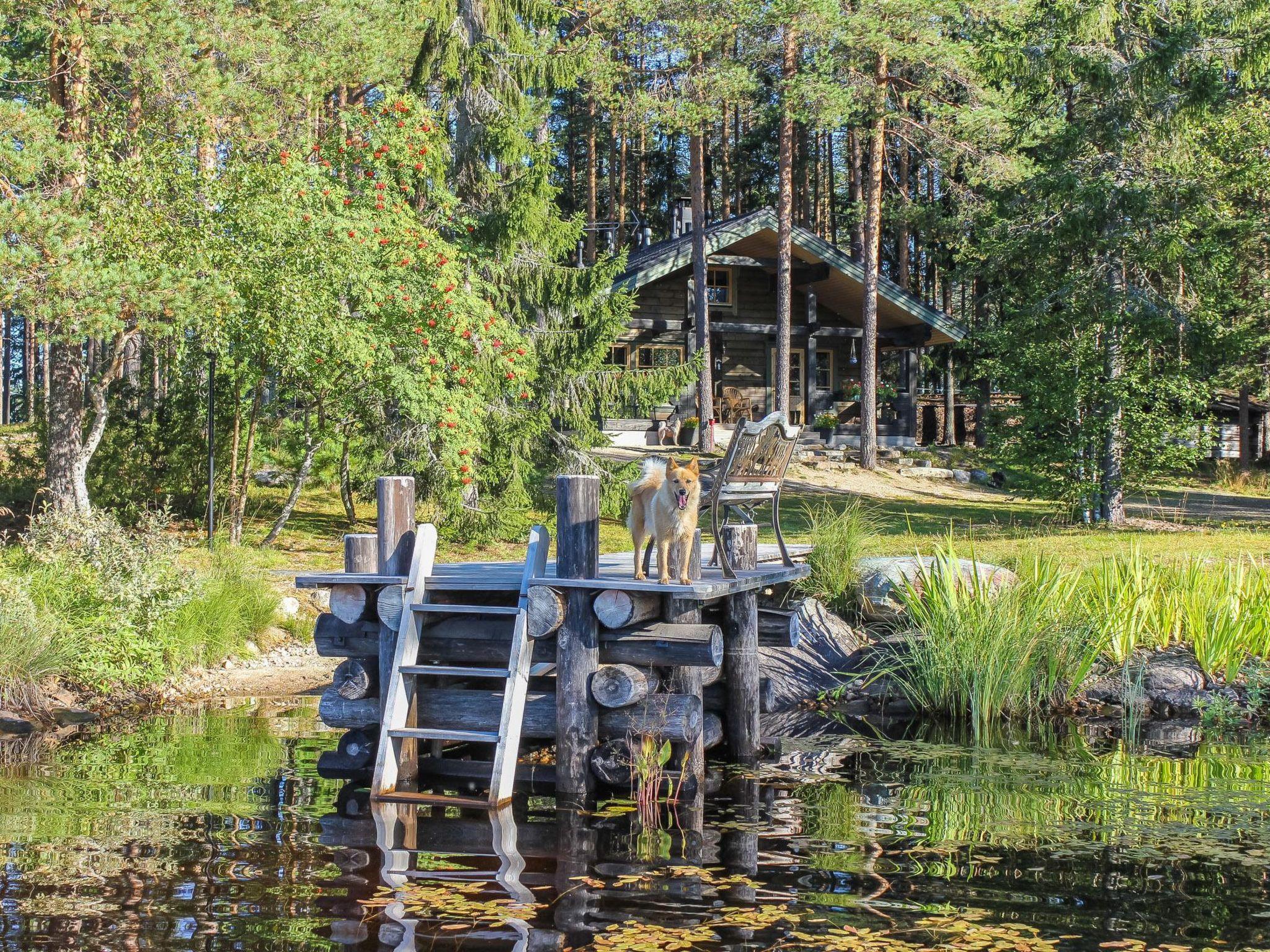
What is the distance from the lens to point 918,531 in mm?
20562

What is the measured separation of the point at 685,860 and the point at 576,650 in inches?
69.3

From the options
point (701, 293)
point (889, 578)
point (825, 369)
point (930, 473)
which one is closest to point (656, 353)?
point (701, 293)

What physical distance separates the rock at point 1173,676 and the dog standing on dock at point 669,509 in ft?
18.2

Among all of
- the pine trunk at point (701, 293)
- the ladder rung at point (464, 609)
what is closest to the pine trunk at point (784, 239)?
the pine trunk at point (701, 293)

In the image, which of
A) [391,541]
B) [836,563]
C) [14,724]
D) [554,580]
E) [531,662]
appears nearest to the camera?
[554,580]

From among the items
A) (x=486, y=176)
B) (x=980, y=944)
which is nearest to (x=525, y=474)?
(x=486, y=176)

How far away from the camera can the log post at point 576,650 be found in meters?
7.73

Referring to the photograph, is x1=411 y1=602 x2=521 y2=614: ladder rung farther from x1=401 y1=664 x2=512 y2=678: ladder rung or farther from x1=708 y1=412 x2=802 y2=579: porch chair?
x1=708 y1=412 x2=802 y2=579: porch chair

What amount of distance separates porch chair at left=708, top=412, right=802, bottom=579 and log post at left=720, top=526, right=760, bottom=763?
307 mm

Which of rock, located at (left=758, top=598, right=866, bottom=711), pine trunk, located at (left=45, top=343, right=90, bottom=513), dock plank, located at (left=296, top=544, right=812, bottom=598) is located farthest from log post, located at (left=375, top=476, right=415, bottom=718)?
pine trunk, located at (left=45, top=343, right=90, bottom=513)

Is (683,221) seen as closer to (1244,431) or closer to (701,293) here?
(701,293)

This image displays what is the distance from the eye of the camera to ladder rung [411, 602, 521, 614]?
7719 millimetres

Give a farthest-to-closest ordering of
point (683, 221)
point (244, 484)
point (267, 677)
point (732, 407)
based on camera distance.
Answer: point (732, 407), point (683, 221), point (244, 484), point (267, 677)

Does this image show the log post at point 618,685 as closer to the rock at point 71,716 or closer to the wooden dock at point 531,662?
the wooden dock at point 531,662
